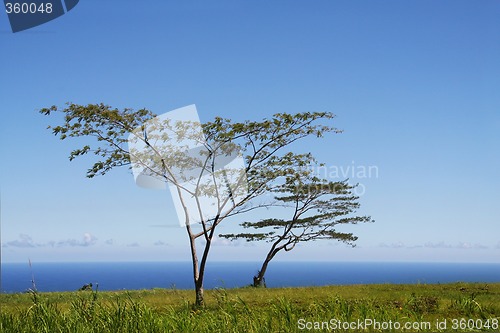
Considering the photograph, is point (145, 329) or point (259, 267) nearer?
point (145, 329)

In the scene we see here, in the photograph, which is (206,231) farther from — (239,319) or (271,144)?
(239,319)

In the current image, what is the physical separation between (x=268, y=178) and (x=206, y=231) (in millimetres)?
3460

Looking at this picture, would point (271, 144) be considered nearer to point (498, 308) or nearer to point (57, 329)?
point (498, 308)

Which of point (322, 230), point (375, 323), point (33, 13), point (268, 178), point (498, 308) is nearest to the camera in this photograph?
point (375, 323)

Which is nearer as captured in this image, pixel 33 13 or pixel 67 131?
pixel 33 13

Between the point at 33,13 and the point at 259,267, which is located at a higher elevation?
the point at 33,13

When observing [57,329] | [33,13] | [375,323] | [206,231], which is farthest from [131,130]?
[375,323]

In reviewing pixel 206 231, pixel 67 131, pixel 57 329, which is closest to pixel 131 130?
pixel 67 131

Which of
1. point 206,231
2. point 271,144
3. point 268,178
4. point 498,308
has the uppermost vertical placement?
point 271,144

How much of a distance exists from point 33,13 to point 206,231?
1087cm

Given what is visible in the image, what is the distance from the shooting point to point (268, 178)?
2102 centimetres

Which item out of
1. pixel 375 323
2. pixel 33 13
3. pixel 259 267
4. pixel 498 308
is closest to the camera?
pixel 375 323

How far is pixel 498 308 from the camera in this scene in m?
13.6

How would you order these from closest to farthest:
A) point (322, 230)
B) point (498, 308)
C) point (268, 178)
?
1. point (498, 308)
2. point (268, 178)
3. point (322, 230)
